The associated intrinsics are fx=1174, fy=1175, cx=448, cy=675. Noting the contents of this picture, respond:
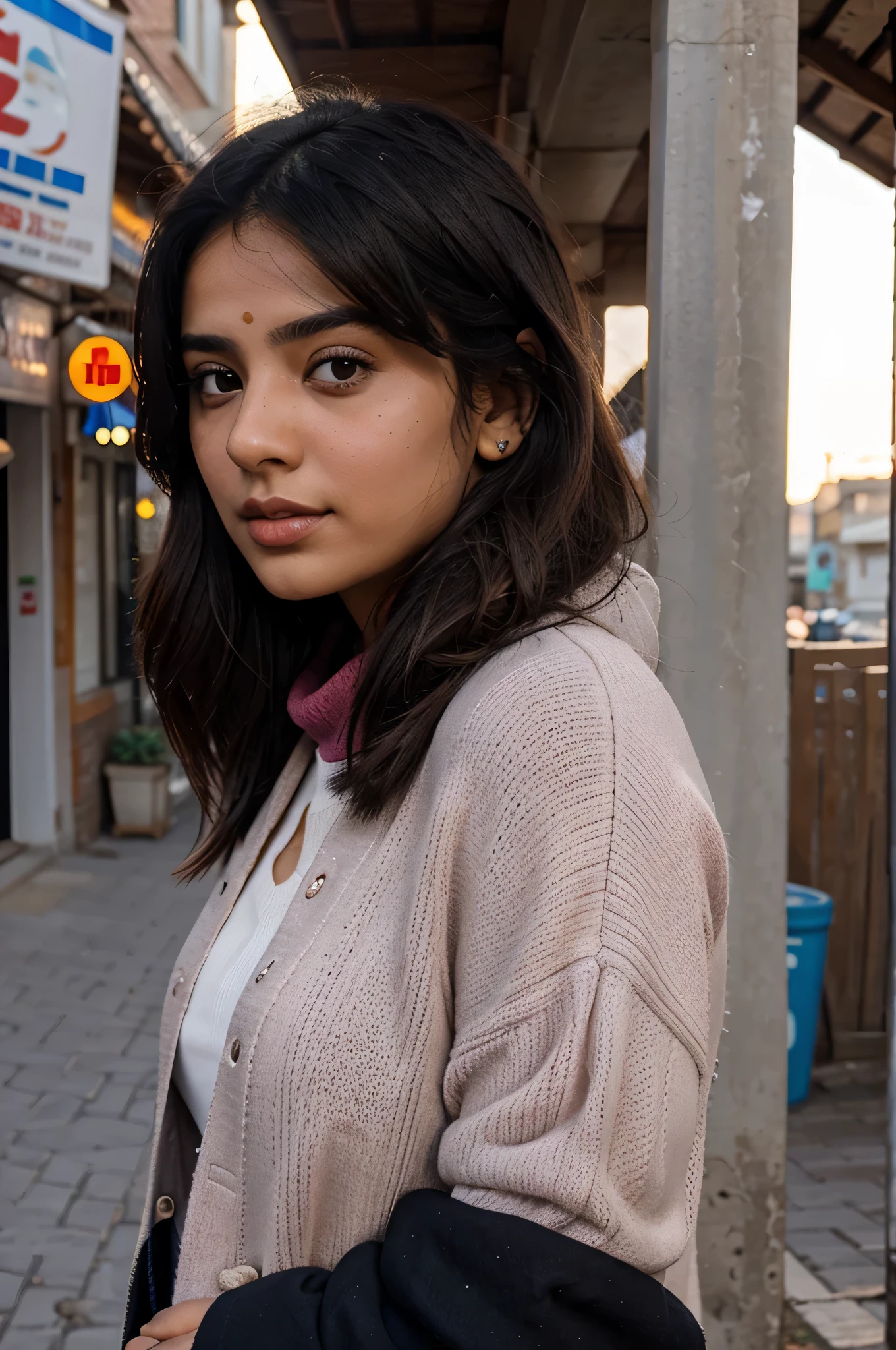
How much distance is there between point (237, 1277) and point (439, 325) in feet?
3.21

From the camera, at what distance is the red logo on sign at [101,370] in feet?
26.2

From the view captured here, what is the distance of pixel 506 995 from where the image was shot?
3.20ft

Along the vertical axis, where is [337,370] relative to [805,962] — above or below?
above

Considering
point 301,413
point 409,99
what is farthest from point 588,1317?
point 409,99

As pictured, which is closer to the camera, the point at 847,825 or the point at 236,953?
the point at 236,953

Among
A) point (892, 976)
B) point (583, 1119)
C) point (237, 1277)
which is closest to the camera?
point (583, 1119)

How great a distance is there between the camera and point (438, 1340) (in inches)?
36.9

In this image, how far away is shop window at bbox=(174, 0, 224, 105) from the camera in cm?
1258

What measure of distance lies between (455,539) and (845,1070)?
15.4ft

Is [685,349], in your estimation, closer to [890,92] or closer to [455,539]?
[455,539]

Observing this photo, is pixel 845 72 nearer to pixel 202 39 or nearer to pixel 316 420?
pixel 316 420

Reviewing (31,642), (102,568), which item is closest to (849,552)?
(102,568)

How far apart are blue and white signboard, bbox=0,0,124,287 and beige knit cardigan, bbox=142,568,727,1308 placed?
5484 millimetres

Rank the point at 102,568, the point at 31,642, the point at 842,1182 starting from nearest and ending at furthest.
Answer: the point at 842,1182
the point at 31,642
the point at 102,568
